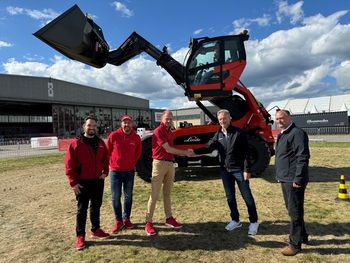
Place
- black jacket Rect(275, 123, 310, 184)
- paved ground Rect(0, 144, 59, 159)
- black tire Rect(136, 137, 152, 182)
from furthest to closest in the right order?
1. paved ground Rect(0, 144, 59, 159)
2. black tire Rect(136, 137, 152, 182)
3. black jacket Rect(275, 123, 310, 184)

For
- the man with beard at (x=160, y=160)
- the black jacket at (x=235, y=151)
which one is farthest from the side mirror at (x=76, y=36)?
the black jacket at (x=235, y=151)

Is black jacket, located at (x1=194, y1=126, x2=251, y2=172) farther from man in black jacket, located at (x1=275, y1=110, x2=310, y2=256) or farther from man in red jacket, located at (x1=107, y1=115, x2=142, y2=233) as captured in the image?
man in red jacket, located at (x1=107, y1=115, x2=142, y2=233)

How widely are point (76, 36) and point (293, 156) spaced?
5694 millimetres

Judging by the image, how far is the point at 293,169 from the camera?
3945 millimetres

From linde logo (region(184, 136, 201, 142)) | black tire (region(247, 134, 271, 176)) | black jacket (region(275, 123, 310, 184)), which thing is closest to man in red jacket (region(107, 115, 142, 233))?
black jacket (region(275, 123, 310, 184))

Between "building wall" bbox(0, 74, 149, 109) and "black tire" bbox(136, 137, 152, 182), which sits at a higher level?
"building wall" bbox(0, 74, 149, 109)

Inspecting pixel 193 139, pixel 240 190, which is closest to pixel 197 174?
pixel 193 139

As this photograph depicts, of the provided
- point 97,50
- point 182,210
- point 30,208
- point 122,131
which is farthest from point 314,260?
point 97,50

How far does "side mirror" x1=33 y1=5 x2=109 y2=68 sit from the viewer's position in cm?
688

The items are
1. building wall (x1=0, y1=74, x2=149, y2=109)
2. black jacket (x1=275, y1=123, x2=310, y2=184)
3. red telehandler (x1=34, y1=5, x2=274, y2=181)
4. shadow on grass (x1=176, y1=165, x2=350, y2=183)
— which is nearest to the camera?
black jacket (x1=275, y1=123, x2=310, y2=184)

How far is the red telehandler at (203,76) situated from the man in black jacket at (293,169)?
165 inches

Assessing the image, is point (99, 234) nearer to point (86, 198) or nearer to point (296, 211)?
point (86, 198)

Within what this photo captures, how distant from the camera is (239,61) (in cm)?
840

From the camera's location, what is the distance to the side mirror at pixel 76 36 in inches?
271
